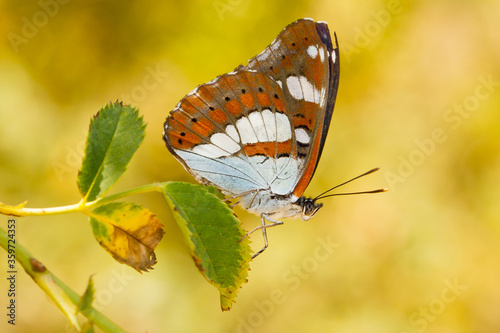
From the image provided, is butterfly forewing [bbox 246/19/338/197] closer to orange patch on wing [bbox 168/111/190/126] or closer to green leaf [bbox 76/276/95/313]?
orange patch on wing [bbox 168/111/190/126]

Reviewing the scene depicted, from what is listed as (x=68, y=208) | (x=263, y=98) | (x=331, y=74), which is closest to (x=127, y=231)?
(x=68, y=208)

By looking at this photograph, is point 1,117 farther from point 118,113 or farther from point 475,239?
point 475,239

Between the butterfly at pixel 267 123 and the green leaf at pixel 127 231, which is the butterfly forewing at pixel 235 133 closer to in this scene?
the butterfly at pixel 267 123

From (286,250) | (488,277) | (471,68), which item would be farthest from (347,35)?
(488,277)

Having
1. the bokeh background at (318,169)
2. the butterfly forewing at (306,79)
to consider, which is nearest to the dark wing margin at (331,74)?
the butterfly forewing at (306,79)

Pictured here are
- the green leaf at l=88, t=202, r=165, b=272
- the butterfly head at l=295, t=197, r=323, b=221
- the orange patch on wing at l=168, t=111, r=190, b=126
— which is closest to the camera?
the green leaf at l=88, t=202, r=165, b=272

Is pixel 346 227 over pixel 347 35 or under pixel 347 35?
under

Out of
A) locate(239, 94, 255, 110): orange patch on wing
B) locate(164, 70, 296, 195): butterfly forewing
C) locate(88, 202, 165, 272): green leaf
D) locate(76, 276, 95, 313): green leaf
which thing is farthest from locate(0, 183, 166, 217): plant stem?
locate(239, 94, 255, 110): orange patch on wing

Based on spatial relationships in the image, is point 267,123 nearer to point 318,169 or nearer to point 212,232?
point 212,232
